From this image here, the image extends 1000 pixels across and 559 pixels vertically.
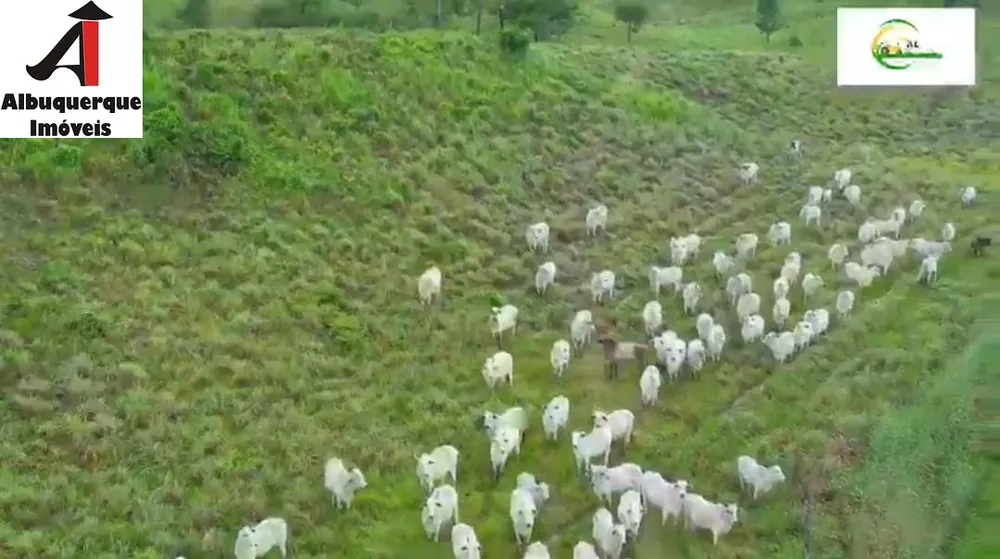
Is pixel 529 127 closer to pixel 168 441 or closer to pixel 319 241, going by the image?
pixel 319 241

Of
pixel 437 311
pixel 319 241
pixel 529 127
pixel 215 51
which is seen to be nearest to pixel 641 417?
pixel 437 311

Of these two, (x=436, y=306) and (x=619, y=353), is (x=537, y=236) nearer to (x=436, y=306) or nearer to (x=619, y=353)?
(x=436, y=306)

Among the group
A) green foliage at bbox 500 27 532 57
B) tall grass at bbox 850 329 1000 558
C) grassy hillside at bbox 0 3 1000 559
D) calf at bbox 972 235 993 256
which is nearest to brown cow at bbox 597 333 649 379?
grassy hillside at bbox 0 3 1000 559

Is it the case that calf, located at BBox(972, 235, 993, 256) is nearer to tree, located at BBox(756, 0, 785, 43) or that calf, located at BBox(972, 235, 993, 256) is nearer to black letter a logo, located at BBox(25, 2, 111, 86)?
tree, located at BBox(756, 0, 785, 43)

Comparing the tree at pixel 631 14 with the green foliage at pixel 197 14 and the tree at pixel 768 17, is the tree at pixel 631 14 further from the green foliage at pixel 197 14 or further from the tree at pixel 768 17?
the green foliage at pixel 197 14

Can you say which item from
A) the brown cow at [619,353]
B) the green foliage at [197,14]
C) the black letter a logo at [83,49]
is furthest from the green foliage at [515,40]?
the black letter a logo at [83,49]

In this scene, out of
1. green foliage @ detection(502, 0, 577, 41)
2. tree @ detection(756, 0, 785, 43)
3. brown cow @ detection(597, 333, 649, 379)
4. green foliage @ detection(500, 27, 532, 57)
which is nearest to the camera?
brown cow @ detection(597, 333, 649, 379)

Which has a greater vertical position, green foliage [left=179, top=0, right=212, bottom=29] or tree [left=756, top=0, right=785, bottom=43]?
green foliage [left=179, top=0, right=212, bottom=29]
